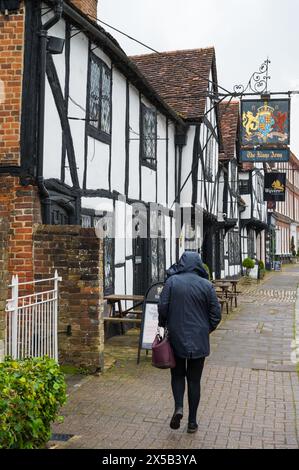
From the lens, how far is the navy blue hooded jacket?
5.77m

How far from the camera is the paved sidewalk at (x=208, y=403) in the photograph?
18.2 ft

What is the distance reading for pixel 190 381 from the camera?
586 centimetres

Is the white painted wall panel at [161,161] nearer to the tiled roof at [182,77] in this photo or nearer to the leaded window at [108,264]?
the tiled roof at [182,77]

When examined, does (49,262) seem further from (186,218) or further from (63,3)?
(186,218)

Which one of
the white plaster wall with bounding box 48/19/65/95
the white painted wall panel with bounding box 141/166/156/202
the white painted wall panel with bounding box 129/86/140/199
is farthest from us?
the white painted wall panel with bounding box 141/166/156/202

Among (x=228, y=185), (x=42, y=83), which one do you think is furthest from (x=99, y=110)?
(x=228, y=185)

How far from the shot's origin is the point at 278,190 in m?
33.5

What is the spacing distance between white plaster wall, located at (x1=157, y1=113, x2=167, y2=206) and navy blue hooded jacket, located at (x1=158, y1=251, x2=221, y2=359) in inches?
373

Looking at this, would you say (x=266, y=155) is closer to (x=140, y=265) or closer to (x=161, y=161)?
(x=161, y=161)

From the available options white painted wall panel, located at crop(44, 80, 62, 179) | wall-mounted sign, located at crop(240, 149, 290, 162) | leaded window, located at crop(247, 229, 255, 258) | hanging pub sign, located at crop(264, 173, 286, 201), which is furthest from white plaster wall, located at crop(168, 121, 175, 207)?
leaded window, located at crop(247, 229, 255, 258)

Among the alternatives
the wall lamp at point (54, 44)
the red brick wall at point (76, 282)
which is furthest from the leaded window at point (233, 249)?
the wall lamp at point (54, 44)

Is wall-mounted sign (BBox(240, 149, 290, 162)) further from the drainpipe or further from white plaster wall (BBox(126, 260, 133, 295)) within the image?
the drainpipe
